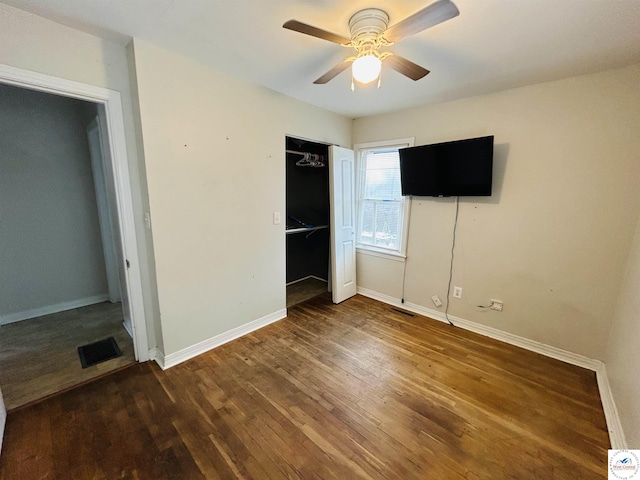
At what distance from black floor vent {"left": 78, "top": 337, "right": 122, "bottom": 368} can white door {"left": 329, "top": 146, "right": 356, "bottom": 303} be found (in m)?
2.32

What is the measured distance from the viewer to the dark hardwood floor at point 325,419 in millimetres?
1411

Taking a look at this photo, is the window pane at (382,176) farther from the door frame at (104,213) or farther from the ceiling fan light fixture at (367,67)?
the door frame at (104,213)

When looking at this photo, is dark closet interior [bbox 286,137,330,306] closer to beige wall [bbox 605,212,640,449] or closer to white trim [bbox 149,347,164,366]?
white trim [bbox 149,347,164,366]

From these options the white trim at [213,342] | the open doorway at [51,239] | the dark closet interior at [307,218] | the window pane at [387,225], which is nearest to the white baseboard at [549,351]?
the window pane at [387,225]

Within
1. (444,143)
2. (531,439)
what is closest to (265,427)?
(531,439)

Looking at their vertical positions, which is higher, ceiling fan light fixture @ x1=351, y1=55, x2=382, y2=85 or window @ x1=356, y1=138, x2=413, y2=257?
ceiling fan light fixture @ x1=351, y1=55, x2=382, y2=85

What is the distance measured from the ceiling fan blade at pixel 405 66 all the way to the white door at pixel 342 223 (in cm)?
163

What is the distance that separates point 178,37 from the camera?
5.63ft

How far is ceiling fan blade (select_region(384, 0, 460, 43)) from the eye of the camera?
1.06 m

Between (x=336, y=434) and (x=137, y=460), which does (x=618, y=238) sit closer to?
(x=336, y=434)

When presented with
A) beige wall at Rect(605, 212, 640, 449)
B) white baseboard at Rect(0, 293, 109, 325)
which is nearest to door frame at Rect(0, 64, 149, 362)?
white baseboard at Rect(0, 293, 109, 325)

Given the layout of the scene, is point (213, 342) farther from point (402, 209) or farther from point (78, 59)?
point (402, 209)

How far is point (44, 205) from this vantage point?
289 cm

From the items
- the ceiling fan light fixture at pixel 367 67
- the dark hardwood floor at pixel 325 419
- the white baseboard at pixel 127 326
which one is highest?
the ceiling fan light fixture at pixel 367 67
